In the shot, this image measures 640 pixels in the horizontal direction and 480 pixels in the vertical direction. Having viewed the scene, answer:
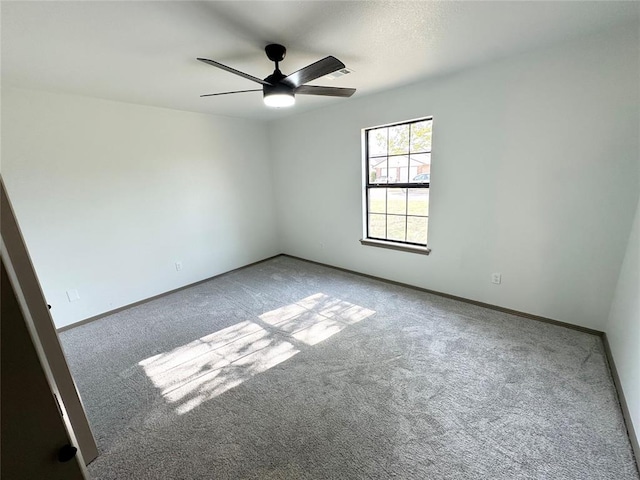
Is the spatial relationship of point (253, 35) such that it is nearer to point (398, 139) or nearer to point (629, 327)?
point (398, 139)

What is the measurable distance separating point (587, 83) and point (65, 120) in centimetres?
473

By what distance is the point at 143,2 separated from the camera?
1410mm

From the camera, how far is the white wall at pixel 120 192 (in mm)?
2627

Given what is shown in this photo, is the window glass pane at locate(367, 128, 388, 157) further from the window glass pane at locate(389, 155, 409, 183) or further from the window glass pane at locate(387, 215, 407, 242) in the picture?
the window glass pane at locate(387, 215, 407, 242)

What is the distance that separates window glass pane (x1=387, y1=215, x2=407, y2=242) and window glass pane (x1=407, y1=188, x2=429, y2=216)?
161mm

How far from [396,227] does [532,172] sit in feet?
5.06

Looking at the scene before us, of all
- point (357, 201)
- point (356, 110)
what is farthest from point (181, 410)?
point (356, 110)

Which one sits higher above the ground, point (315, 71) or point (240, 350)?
point (315, 71)

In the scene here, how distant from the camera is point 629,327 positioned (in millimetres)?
1782

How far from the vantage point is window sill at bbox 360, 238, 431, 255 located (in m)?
3.24

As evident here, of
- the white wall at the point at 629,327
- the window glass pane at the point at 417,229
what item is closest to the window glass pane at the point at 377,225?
the window glass pane at the point at 417,229

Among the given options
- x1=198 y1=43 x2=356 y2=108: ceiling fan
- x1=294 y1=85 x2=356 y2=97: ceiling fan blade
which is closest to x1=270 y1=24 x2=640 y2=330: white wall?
x1=294 y1=85 x2=356 y2=97: ceiling fan blade

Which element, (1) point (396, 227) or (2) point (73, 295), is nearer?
(2) point (73, 295)

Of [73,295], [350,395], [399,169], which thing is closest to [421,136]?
[399,169]
